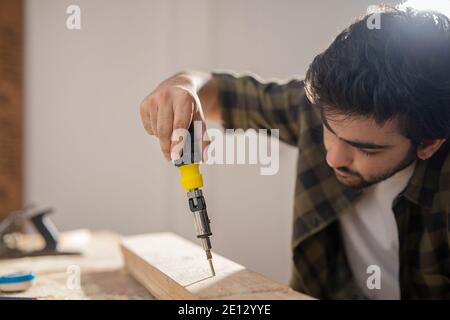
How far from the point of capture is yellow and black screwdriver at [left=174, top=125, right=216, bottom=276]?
684 millimetres

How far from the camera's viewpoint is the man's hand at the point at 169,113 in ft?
2.41

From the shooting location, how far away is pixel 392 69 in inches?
28.2

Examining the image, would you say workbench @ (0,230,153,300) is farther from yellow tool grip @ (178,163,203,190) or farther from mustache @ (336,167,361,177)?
mustache @ (336,167,361,177)

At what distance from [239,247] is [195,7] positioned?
99 cm

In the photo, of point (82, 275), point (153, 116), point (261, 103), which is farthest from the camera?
point (261, 103)

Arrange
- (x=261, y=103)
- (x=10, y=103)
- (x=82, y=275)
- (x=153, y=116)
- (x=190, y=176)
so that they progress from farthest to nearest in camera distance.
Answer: (x=10, y=103) → (x=261, y=103) → (x=82, y=275) → (x=153, y=116) → (x=190, y=176)

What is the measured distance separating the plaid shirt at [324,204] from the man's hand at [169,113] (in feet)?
1.12

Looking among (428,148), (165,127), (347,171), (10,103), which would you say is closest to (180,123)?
(165,127)

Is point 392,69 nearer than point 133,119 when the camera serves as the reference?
Yes

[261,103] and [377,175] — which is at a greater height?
[261,103]

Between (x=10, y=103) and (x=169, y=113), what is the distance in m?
1.53

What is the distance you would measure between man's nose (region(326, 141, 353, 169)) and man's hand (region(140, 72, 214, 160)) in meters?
0.24

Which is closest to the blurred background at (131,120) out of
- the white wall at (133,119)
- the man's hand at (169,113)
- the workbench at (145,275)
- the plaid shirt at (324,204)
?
the white wall at (133,119)

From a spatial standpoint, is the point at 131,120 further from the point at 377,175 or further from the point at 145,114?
the point at 377,175
